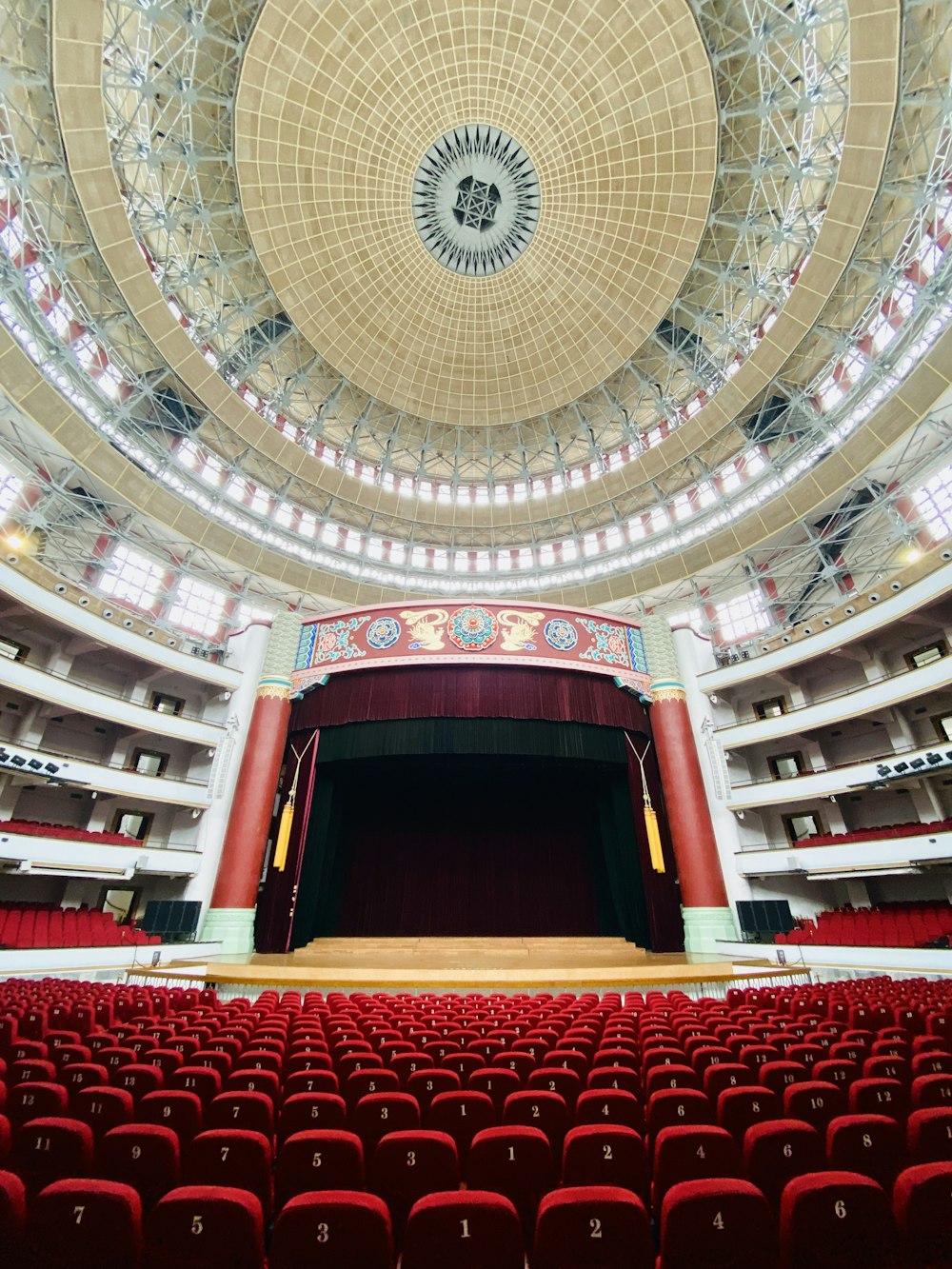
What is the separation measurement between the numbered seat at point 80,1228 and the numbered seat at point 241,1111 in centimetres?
169

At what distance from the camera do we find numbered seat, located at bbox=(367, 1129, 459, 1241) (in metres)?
2.67

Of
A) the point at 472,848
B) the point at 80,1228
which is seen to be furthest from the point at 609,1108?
the point at 472,848

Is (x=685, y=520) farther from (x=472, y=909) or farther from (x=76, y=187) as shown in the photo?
(x=76, y=187)

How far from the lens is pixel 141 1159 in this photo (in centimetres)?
259

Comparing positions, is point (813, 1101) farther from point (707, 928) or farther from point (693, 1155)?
point (707, 928)

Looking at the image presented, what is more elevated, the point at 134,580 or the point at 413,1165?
the point at 134,580

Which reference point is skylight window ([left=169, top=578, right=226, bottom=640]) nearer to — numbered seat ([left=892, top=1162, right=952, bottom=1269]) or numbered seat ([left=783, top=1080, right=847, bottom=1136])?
numbered seat ([left=783, top=1080, right=847, bottom=1136])

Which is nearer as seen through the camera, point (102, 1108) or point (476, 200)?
point (102, 1108)

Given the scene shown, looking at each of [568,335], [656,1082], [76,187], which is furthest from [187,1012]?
[568,335]

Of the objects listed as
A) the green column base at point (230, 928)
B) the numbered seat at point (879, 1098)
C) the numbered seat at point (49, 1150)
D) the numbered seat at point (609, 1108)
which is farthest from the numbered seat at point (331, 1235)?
the green column base at point (230, 928)

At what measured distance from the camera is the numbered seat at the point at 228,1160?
8.57ft

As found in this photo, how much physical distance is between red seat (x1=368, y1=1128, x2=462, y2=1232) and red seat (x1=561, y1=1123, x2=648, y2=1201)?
0.84 feet

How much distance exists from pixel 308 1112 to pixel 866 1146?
3013 mm

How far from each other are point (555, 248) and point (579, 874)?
31895 mm
